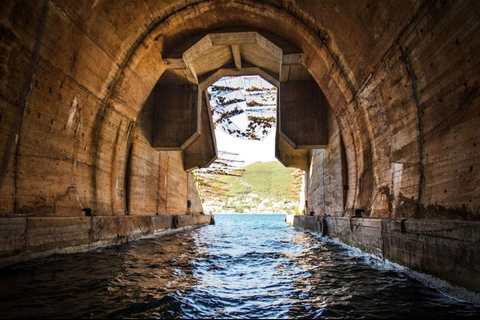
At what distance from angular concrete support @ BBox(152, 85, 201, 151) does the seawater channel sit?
8895 millimetres

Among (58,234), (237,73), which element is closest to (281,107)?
(237,73)

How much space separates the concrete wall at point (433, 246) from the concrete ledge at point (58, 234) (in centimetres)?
780

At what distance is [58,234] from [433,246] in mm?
8222

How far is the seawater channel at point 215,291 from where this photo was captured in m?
3.87

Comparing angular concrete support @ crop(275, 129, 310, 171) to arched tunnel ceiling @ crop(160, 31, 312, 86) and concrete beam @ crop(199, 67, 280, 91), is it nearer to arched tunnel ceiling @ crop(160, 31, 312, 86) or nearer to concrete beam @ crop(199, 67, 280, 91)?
concrete beam @ crop(199, 67, 280, 91)

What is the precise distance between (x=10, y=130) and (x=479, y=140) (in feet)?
30.0

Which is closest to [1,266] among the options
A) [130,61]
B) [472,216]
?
[130,61]

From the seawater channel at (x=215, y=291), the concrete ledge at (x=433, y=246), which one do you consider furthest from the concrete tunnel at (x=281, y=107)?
the seawater channel at (x=215, y=291)

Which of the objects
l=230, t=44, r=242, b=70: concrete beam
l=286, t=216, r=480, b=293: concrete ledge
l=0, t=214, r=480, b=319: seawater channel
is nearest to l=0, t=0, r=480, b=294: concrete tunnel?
l=286, t=216, r=480, b=293: concrete ledge

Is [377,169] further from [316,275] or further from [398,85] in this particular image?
[316,275]

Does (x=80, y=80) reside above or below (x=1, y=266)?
above

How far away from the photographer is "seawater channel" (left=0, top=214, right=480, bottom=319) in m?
3.87

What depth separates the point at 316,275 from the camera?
6.18 m

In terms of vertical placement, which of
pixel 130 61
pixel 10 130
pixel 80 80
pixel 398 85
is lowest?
pixel 10 130
